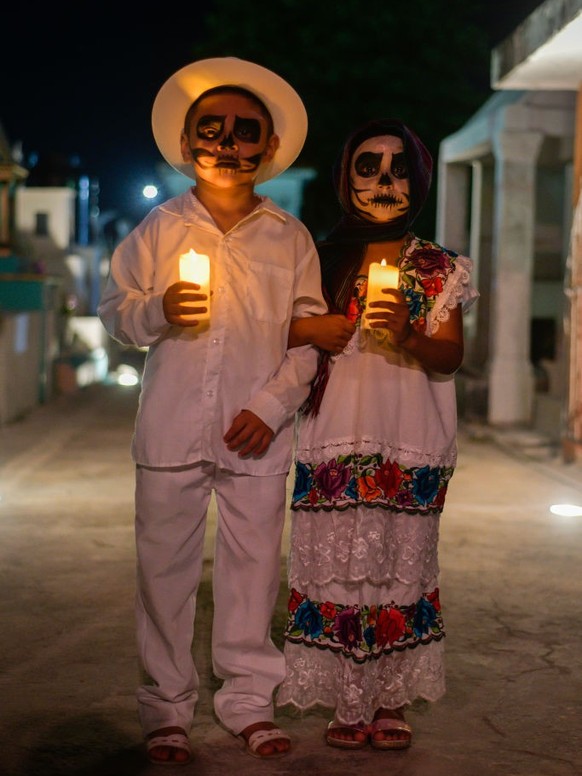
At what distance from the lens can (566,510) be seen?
8.93 m

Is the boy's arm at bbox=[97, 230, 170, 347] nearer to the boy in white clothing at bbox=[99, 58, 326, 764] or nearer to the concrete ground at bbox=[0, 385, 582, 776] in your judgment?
the boy in white clothing at bbox=[99, 58, 326, 764]

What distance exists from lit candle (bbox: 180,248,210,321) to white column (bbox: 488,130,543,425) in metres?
10.8

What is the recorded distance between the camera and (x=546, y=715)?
15.0 ft

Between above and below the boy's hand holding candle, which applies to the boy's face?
above

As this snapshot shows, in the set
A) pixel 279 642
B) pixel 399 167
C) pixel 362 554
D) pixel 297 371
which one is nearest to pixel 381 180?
pixel 399 167

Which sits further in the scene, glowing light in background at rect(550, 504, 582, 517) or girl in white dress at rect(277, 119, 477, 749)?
glowing light in background at rect(550, 504, 582, 517)

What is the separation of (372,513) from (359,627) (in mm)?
377

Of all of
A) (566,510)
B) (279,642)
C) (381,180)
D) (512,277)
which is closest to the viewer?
(381,180)

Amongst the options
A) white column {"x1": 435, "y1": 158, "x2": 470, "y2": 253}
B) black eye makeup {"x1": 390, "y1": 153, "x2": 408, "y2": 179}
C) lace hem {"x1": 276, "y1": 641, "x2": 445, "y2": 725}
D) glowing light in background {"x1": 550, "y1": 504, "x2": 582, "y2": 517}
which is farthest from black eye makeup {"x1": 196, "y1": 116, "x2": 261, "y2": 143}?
white column {"x1": 435, "y1": 158, "x2": 470, "y2": 253}

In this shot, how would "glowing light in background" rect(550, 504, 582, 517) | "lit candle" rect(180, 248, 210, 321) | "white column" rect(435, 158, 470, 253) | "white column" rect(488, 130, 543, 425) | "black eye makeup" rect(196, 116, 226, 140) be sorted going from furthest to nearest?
"white column" rect(435, 158, 470, 253) < "white column" rect(488, 130, 543, 425) < "glowing light in background" rect(550, 504, 582, 517) < "black eye makeup" rect(196, 116, 226, 140) < "lit candle" rect(180, 248, 210, 321)

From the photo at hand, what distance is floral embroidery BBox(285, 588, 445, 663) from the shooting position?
4.16m

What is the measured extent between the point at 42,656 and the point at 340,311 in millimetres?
2031

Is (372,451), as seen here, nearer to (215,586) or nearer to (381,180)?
(215,586)

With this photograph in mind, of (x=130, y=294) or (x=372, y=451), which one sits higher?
(x=130, y=294)
